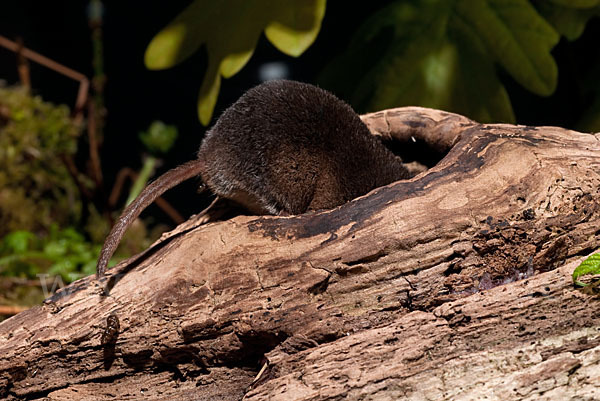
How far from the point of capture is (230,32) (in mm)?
2811

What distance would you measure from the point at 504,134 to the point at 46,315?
5.24 feet

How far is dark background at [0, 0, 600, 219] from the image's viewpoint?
4.55m

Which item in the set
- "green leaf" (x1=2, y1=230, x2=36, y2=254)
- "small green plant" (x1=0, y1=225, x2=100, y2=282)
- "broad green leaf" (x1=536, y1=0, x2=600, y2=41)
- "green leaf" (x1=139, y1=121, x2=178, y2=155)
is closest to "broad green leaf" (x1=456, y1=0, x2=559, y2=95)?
"broad green leaf" (x1=536, y1=0, x2=600, y2=41)

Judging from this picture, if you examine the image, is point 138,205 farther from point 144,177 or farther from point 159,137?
point 159,137

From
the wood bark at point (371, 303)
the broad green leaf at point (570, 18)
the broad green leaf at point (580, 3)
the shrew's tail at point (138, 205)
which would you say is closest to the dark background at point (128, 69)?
the broad green leaf at point (570, 18)

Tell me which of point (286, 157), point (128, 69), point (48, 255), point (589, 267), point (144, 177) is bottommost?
point (589, 267)

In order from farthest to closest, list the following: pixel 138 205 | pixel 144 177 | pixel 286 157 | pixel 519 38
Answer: pixel 144 177, pixel 519 38, pixel 286 157, pixel 138 205

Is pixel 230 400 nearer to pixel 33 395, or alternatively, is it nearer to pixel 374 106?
pixel 33 395

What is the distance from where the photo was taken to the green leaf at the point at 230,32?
2.71 meters

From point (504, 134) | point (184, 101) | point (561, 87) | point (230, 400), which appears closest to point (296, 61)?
point (184, 101)

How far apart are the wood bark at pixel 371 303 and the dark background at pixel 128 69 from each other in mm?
2562

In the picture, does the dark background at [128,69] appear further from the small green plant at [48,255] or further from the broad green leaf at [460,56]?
the broad green leaf at [460,56]

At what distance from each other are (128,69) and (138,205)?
306 cm

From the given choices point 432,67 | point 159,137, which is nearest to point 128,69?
point 159,137
